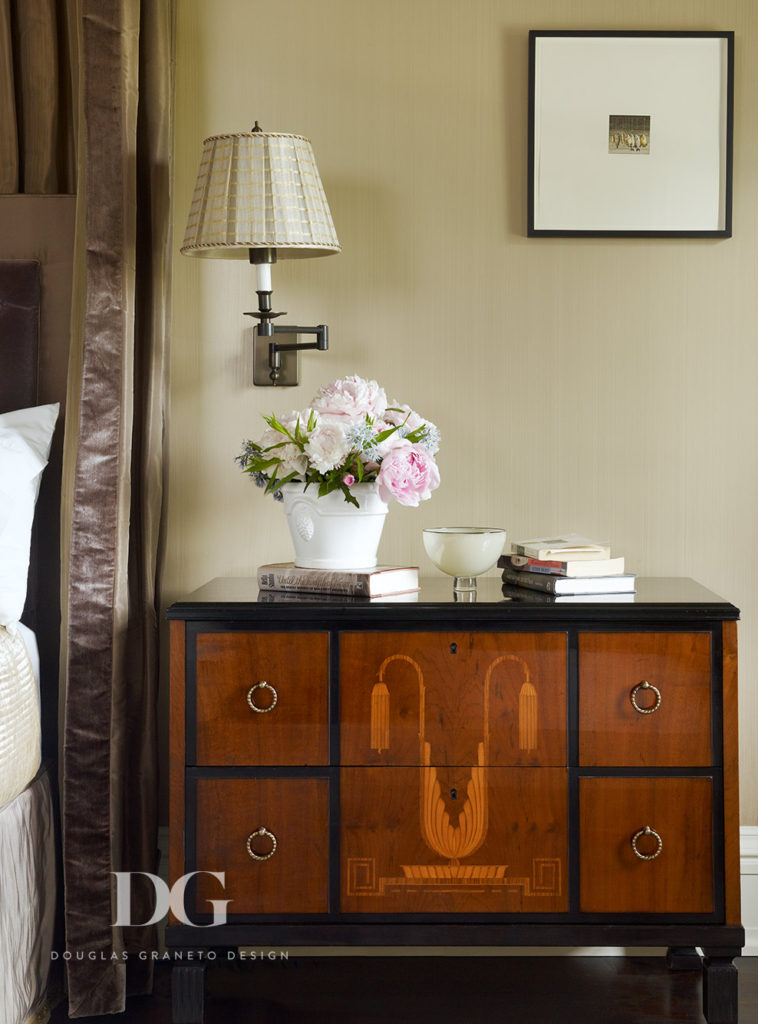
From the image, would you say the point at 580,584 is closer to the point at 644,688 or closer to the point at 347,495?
the point at 644,688

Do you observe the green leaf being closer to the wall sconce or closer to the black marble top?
the black marble top

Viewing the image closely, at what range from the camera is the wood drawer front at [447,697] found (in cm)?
179

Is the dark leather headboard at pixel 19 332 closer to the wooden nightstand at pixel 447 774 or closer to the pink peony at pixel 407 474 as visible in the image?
the wooden nightstand at pixel 447 774

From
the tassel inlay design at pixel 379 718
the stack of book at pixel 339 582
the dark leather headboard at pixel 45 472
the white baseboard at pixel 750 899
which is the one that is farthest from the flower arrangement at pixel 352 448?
the white baseboard at pixel 750 899

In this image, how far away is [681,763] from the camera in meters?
1.78

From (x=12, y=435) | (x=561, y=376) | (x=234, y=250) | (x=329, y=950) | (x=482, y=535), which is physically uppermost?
(x=234, y=250)

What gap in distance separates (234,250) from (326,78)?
451 mm

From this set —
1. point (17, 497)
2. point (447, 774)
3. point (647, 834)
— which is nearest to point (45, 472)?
point (17, 497)

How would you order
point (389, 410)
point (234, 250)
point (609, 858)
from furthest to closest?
point (234, 250), point (389, 410), point (609, 858)

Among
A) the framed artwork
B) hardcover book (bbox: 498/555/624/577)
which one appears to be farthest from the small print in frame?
hardcover book (bbox: 498/555/624/577)

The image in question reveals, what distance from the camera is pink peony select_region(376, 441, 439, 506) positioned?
182cm

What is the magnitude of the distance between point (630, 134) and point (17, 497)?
1534mm

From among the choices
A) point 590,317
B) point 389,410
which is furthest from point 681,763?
point 590,317

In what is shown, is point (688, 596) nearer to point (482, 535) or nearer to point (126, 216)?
point (482, 535)
